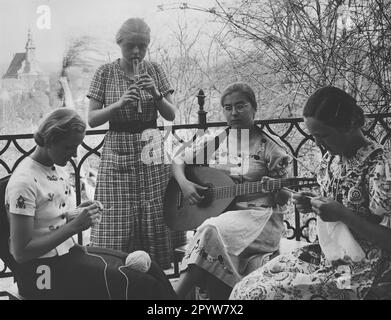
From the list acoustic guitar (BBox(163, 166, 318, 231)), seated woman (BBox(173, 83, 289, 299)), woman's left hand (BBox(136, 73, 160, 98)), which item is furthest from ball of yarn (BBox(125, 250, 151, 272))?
woman's left hand (BBox(136, 73, 160, 98))

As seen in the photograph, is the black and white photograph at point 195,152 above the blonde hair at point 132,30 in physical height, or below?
below

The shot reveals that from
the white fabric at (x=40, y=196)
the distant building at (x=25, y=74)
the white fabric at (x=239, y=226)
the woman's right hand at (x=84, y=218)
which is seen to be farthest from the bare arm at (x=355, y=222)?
the distant building at (x=25, y=74)

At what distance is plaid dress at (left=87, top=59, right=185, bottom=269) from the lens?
75.2 inches

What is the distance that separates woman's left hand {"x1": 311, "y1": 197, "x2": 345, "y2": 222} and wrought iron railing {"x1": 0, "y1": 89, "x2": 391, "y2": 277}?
380 mm

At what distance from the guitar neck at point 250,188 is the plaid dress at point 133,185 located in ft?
0.80

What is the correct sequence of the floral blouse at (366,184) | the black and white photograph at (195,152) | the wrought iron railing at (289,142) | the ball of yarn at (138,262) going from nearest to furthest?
the floral blouse at (366,184) → the black and white photograph at (195,152) → the ball of yarn at (138,262) → the wrought iron railing at (289,142)

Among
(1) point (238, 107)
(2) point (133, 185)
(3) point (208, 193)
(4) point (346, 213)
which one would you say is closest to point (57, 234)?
(2) point (133, 185)

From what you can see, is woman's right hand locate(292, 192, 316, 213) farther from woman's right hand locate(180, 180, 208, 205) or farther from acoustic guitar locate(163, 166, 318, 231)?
woman's right hand locate(180, 180, 208, 205)

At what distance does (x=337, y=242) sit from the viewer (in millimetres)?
1531

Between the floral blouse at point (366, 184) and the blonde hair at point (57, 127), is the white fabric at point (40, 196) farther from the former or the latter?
the floral blouse at point (366, 184)

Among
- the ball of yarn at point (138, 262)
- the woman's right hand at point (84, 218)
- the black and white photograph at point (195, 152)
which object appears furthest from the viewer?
the ball of yarn at point (138, 262)

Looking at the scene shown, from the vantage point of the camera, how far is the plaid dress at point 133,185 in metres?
1.91
